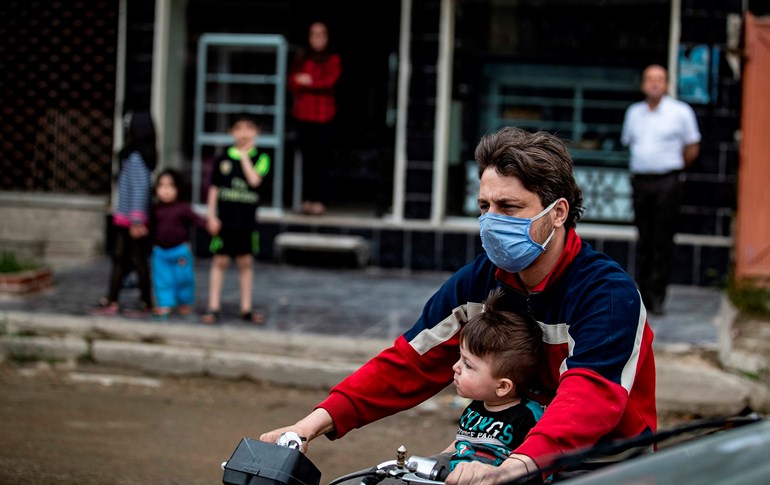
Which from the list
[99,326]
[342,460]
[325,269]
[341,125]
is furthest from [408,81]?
[342,460]

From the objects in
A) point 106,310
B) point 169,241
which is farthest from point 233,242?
point 106,310

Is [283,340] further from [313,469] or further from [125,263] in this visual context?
[313,469]

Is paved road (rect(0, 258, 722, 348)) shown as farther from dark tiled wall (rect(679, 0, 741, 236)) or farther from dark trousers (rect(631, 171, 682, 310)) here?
dark tiled wall (rect(679, 0, 741, 236))

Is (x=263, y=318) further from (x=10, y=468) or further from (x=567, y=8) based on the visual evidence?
(x=567, y=8)

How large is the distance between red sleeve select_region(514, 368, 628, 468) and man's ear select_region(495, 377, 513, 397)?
0.21 meters

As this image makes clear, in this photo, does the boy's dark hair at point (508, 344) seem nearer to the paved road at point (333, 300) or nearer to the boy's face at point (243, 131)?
the paved road at point (333, 300)

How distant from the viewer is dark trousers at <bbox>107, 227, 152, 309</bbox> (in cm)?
925

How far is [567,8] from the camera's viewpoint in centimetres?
1174

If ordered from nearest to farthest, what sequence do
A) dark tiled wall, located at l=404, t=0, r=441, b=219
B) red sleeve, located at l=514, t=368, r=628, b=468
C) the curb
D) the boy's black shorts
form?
1. red sleeve, located at l=514, t=368, r=628, b=468
2. the curb
3. the boy's black shorts
4. dark tiled wall, located at l=404, t=0, r=441, b=219

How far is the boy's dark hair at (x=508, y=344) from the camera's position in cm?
312

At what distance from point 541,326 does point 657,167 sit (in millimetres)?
6485

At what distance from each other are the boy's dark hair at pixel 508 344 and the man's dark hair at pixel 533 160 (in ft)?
1.08

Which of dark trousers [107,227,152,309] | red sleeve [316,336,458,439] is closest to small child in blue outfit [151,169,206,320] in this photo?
dark trousers [107,227,152,309]

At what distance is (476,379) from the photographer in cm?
315
